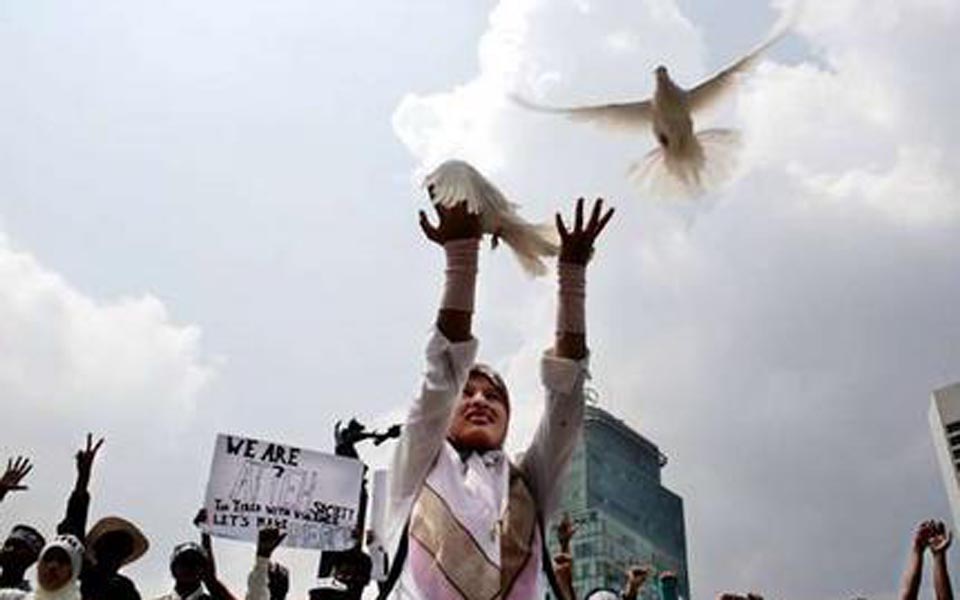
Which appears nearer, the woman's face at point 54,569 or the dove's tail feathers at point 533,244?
the dove's tail feathers at point 533,244

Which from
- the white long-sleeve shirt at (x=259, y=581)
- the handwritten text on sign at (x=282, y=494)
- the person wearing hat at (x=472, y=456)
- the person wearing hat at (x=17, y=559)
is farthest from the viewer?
the handwritten text on sign at (x=282, y=494)

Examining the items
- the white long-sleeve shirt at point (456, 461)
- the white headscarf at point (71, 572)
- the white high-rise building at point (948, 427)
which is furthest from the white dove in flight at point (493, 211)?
the white high-rise building at point (948, 427)

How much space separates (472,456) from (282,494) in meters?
6.42

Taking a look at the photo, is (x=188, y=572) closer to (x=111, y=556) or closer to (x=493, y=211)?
(x=111, y=556)

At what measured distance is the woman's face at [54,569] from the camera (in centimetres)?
596

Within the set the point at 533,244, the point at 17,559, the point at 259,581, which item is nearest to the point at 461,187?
the point at 533,244

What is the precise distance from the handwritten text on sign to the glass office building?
6998cm

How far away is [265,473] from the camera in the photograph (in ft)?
30.4

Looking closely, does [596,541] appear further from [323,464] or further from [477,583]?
[477,583]

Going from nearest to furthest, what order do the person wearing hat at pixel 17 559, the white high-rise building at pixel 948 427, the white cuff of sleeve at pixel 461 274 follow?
the white cuff of sleeve at pixel 461 274, the person wearing hat at pixel 17 559, the white high-rise building at pixel 948 427

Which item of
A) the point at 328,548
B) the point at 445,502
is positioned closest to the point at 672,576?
the point at 328,548

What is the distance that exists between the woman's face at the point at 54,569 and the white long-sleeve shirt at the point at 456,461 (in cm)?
375

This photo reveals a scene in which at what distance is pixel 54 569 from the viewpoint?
6.00 meters

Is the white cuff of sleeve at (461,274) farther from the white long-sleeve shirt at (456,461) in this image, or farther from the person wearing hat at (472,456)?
the white long-sleeve shirt at (456,461)
